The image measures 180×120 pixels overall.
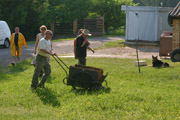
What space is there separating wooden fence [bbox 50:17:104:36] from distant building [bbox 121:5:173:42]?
1074 cm

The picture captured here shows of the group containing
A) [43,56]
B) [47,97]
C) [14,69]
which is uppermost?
[43,56]

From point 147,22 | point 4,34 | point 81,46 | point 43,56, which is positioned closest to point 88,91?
point 43,56

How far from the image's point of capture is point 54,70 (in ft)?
46.6

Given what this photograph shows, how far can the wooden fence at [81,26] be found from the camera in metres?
38.6

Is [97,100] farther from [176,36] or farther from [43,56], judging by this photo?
[176,36]

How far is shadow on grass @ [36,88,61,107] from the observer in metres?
8.72

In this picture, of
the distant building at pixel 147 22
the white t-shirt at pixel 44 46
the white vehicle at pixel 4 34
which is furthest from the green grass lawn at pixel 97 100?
the distant building at pixel 147 22

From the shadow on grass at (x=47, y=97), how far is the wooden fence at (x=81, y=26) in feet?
94.0

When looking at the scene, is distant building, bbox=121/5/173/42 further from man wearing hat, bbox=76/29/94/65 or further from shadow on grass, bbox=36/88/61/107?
shadow on grass, bbox=36/88/61/107

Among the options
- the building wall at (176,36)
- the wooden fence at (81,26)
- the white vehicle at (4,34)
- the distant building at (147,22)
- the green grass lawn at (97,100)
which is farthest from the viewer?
the wooden fence at (81,26)

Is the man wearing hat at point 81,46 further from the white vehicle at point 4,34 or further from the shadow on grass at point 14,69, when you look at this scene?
the white vehicle at point 4,34

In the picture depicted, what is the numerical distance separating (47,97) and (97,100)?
140 cm

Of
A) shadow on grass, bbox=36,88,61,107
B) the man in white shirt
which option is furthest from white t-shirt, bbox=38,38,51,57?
shadow on grass, bbox=36,88,61,107

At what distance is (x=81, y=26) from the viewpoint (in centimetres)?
3925
